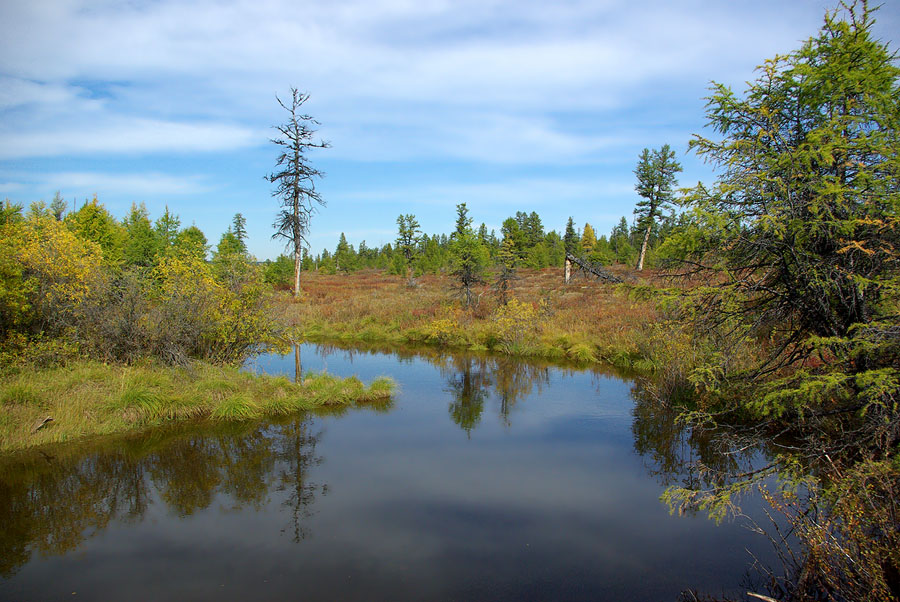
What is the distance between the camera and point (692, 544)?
709 centimetres

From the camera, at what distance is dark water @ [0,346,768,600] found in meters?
6.11

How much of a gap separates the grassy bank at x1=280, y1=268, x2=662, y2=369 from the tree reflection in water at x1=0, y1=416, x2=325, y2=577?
5.95 metres

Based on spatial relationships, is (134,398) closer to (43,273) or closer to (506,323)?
(43,273)

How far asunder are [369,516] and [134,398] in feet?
22.0

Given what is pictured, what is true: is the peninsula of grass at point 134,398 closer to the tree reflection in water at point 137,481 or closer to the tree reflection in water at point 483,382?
the tree reflection in water at point 137,481

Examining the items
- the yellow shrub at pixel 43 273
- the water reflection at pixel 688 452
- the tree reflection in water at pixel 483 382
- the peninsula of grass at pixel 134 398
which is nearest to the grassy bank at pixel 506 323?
the tree reflection in water at pixel 483 382

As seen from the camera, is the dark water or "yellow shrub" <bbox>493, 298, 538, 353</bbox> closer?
the dark water

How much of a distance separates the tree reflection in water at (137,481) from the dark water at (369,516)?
0.12 ft

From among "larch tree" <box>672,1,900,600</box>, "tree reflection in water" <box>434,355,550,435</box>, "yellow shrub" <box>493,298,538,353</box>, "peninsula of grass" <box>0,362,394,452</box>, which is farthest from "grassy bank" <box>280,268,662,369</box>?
"larch tree" <box>672,1,900,600</box>

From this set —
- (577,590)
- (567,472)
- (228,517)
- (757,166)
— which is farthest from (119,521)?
(757,166)

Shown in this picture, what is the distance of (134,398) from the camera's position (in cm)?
1088

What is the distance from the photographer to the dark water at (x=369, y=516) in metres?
6.11

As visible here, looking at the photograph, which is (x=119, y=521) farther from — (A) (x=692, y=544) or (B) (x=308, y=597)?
(A) (x=692, y=544)

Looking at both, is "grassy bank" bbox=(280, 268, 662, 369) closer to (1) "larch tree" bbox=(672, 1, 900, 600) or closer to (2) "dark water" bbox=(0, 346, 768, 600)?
(2) "dark water" bbox=(0, 346, 768, 600)
